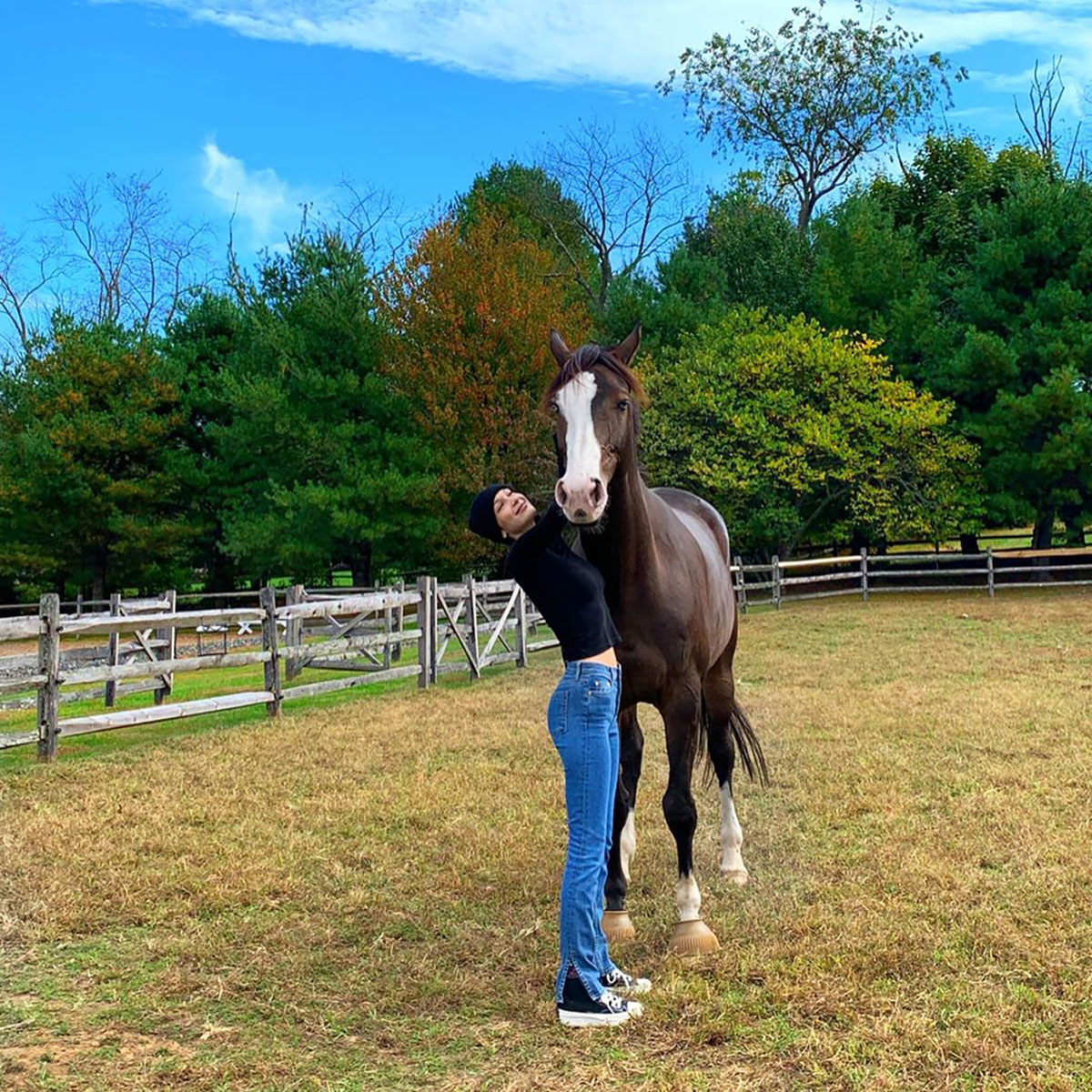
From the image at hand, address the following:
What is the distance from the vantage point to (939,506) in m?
23.2

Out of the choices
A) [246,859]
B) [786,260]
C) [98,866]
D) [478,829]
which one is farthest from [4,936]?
[786,260]

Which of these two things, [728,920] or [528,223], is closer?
[728,920]

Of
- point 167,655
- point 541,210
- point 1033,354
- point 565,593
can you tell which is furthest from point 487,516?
point 541,210

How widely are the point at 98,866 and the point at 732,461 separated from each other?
65.5 feet

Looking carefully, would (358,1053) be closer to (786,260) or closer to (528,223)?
(786,260)

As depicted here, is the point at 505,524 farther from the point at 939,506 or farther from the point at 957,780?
the point at 939,506

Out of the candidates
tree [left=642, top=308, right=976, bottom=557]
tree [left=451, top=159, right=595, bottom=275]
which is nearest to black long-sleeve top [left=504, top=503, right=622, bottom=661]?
tree [left=642, top=308, right=976, bottom=557]

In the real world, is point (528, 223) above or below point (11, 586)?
above

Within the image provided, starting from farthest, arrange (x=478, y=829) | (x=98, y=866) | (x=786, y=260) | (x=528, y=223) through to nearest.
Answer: (x=528, y=223) → (x=786, y=260) → (x=478, y=829) → (x=98, y=866)

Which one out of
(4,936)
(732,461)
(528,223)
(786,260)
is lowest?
(4,936)

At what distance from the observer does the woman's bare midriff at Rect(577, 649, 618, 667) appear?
10.9ft

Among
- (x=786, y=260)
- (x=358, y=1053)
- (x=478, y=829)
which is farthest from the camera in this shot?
(x=786, y=260)

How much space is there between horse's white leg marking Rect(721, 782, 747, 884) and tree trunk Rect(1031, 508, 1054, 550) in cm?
2167

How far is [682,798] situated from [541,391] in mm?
23320
